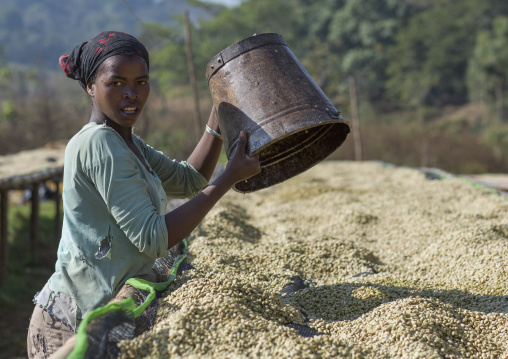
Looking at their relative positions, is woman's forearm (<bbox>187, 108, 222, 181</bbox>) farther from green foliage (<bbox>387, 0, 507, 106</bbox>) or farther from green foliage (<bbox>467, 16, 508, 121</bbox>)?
green foliage (<bbox>387, 0, 507, 106</bbox>)

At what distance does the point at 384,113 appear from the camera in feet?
114

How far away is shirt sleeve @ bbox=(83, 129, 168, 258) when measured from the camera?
1.85m

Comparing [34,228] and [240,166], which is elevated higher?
[240,166]

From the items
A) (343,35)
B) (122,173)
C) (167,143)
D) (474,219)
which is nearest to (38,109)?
(167,143)

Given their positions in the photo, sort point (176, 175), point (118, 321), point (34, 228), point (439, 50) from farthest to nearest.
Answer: point (439, 50) → point (34, 228) → point (176, 175) → point (118, 321)

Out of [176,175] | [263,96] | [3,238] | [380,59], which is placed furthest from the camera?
[380,59]

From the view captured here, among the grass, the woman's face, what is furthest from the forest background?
the woman's face

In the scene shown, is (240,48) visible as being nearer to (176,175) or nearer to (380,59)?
(176,175)

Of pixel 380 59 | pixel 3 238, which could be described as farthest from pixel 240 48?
pixel 380 59

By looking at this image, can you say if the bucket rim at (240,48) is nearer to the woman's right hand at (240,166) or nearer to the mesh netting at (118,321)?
the woman's right hand at (240,166)

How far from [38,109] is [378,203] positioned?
1400 cm

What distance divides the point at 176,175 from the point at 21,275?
540 centimetres

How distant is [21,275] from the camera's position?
7.09 m

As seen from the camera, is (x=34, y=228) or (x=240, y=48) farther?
(x=34, y=228)
